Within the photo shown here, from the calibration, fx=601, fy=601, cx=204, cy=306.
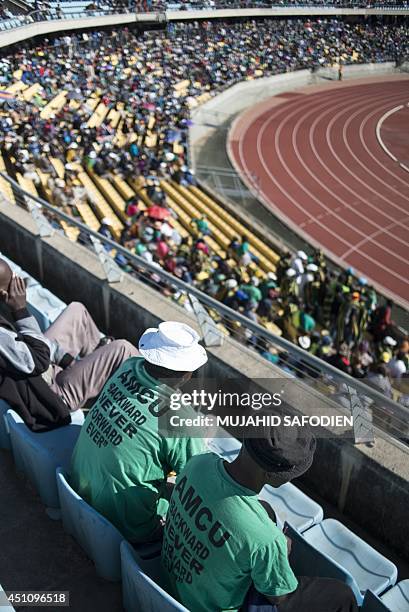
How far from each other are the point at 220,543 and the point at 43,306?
117 inches

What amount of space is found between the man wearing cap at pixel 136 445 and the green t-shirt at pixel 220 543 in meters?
0.29

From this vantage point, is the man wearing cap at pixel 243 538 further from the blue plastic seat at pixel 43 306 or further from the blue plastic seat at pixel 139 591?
the blue plastic seat at pixel 43 306

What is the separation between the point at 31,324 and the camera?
355 centimetres

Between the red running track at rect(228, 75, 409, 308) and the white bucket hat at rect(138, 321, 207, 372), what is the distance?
1214cm

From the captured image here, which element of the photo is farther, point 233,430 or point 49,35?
point 49,35

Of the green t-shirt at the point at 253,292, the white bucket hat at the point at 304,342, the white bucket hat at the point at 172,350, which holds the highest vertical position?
the white bucket hat at the point at 172,350

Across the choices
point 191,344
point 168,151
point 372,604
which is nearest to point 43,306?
point 191,344

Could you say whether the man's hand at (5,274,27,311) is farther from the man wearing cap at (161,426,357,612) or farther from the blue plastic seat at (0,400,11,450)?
the man wearing cap at (161,426,357,612)

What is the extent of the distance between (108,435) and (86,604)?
0.86m

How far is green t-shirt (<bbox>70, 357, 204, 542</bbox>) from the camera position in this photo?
265cm

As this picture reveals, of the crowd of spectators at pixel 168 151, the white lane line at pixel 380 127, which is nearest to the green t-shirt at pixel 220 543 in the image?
the crowd of spectators at pixel 168 151

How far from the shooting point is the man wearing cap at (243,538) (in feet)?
7.10

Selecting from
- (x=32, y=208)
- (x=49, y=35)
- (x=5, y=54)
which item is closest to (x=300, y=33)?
(x=49, y=35)

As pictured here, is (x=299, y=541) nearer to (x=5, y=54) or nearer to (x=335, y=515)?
(x=335, y=515)
